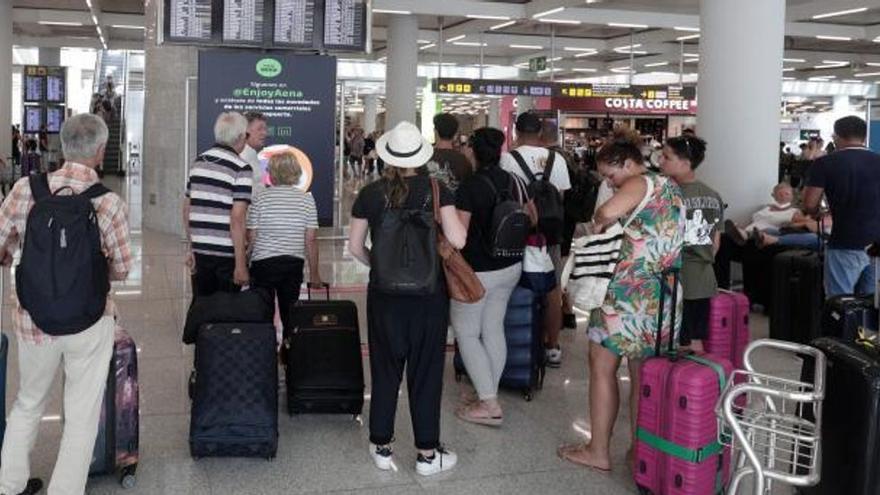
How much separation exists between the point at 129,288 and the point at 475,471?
16.9 ft

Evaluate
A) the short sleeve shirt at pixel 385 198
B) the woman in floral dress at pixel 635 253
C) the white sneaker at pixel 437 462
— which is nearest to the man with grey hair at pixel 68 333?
the short sleeve shirt at pixel 385 198

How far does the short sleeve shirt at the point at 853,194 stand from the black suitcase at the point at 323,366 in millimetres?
3128

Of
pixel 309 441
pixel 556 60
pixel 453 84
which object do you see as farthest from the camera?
pixel 556 60

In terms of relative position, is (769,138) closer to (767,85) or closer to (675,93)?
(767,85)

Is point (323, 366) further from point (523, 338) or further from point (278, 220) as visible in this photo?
point (523, 338)

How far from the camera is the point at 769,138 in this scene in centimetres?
827

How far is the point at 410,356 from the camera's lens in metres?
3.93

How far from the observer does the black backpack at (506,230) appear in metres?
4.50

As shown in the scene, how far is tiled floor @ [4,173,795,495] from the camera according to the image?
154 inches

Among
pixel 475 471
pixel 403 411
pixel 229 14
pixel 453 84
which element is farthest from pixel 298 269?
pixel 453 84

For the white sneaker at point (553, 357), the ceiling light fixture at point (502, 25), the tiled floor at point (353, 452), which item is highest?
the ceiling light fixture at point (502, 25)

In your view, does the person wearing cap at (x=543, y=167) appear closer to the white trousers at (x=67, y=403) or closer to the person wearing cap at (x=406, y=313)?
the person wearing cap at (x=406, y=313)

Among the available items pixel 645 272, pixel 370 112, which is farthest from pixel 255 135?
pixel 370 112

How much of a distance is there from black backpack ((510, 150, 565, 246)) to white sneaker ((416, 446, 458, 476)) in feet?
4.63
